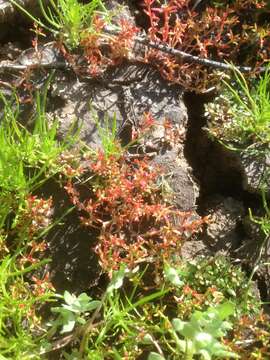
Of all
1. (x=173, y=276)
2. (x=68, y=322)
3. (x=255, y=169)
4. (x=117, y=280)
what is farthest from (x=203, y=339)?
(x=255, y=169)

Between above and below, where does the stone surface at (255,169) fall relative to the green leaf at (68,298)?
above

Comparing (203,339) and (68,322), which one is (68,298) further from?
(203,339)

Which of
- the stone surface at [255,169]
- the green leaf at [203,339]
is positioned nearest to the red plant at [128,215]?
the stone surface at [255,169]

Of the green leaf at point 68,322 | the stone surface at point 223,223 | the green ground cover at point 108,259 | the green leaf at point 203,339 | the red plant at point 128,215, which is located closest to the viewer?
the green leaf at point 203,339

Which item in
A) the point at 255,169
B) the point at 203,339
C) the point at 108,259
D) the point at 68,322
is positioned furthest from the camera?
the point at 255,169

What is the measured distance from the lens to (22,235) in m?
3.02

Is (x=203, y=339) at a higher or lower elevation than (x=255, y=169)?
lower

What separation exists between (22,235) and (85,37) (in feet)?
3.90

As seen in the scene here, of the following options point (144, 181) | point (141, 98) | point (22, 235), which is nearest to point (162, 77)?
point (141, 98)

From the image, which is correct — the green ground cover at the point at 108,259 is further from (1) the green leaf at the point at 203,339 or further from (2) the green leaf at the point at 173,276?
(1) the green leaf at the point at 203,339

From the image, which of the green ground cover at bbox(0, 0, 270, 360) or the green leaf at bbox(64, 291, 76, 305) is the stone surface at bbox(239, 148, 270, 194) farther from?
the green leaf at bbox(64, 291, 76, 305)

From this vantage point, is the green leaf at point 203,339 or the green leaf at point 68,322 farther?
the green leaf at point 68,322

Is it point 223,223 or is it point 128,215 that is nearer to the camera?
point 128,215

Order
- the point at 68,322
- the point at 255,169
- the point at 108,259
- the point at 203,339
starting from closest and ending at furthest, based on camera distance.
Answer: the point at 203,339
the point at 68,322
the point at 108,259
the point at 255,169
